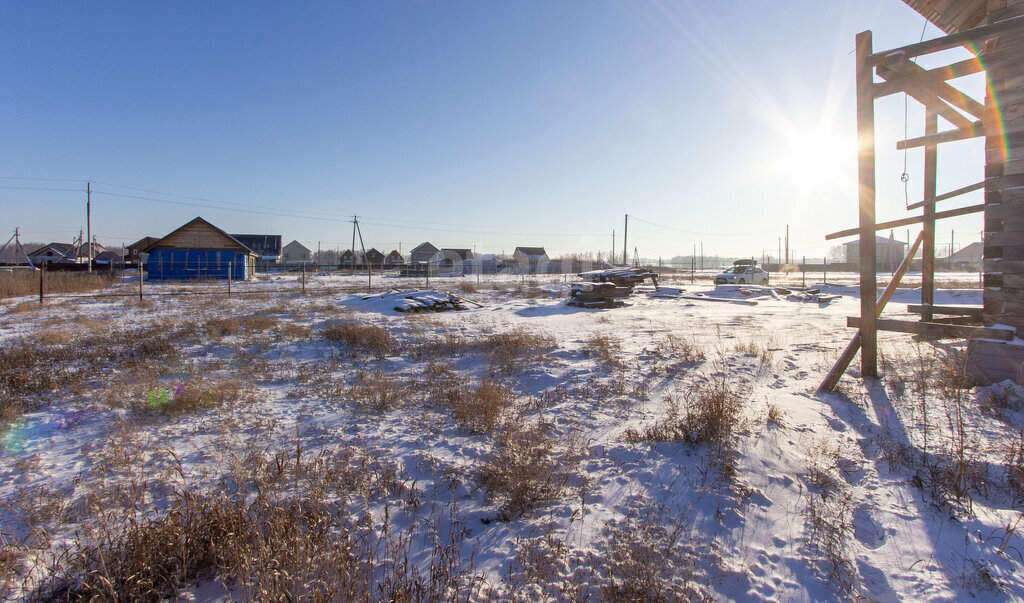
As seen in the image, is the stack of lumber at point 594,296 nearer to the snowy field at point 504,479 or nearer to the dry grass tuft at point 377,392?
the snowy field at point 504,479

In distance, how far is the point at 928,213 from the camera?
19.2ft

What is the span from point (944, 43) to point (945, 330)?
3.21m

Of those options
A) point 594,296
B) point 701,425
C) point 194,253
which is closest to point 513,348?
point 701,425

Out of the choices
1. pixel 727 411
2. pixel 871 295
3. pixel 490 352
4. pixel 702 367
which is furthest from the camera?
pixel 490 352

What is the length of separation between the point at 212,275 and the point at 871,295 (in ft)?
127

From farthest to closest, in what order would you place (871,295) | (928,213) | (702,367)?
1. (702,367)
2. (928,213)
3. (871,295)

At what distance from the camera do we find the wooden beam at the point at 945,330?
4762 mm

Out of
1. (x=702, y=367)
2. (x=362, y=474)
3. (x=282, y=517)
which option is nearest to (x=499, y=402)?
(x=362, y=474)

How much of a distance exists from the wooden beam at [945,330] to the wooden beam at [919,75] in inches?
107

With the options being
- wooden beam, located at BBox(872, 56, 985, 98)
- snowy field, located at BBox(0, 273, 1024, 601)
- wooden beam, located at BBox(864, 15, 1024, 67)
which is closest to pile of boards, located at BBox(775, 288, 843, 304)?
snowy field, located at BBox(0, 273, 1024, 601)

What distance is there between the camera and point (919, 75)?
4922mm

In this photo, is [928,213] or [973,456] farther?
[928,213]

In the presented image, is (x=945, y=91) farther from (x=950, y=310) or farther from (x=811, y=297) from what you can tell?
(x=811, y=297)

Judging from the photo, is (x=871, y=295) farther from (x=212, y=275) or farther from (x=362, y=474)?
(x=212, y=275)
